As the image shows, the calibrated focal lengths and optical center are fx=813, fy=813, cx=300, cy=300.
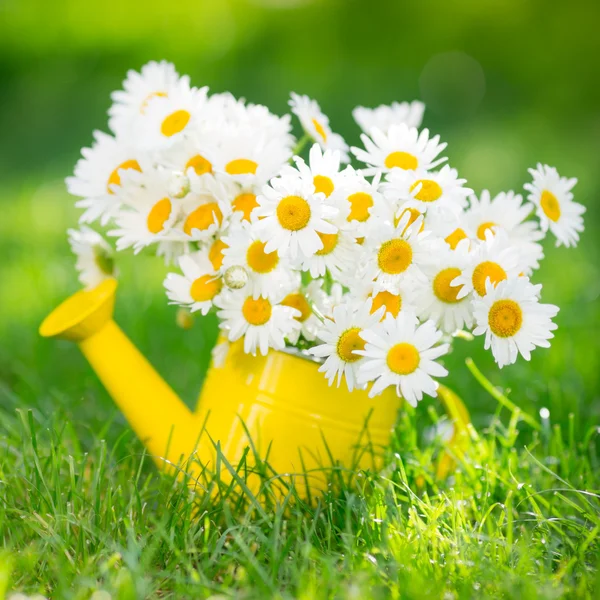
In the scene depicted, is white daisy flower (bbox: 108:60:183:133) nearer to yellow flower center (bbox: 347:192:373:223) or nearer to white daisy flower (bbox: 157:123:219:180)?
white daisy flower (bbox: 157:123:219:180)

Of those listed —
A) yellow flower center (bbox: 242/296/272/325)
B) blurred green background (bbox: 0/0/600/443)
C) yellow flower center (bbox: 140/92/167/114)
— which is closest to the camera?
yellow flower center (bbox: 242/296/272/325)

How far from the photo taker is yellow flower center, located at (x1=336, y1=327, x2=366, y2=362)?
32.3 inches

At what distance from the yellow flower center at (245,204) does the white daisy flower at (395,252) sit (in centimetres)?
15

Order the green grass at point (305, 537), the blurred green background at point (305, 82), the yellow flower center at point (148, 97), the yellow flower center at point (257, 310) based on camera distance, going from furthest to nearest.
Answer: the blurred green background at point (305, 82) → the yellow flower center at point (148, 97) → the yellow flower center at point (257, 310) → the green grass at point (305, 537)

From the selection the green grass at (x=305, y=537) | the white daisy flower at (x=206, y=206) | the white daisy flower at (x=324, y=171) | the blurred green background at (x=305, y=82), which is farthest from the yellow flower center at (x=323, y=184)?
the blurred green background at (x=305, y=82)

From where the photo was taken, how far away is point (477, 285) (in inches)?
32.1

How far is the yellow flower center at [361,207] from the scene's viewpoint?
835 mm

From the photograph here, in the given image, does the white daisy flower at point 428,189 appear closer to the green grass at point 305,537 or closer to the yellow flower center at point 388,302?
→ the yellow flower center at point 388,302

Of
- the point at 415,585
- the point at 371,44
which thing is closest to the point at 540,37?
the point at 371,44

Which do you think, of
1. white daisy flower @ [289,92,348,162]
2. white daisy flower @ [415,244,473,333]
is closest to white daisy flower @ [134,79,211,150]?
white daisy flower @ [289,92,348,162]

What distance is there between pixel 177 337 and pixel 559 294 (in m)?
0.89

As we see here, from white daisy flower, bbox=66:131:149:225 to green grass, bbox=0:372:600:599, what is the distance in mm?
252

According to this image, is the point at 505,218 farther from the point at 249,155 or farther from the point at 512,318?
the point at 249,155

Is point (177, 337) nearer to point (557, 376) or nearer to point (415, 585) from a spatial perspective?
point (557, 376)
